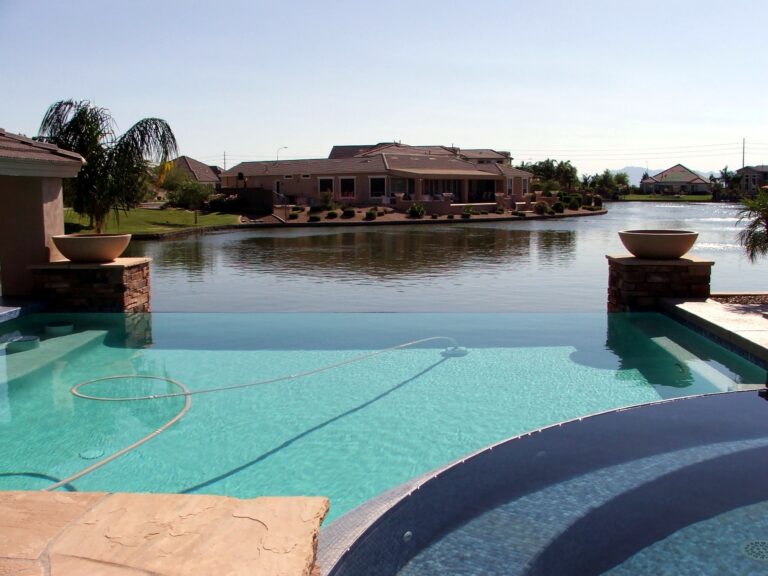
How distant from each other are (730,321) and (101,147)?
630 inches

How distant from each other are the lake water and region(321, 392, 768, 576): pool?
6900 millimetres

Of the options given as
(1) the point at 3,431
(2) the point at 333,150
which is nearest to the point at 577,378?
(1) the point at 3,431

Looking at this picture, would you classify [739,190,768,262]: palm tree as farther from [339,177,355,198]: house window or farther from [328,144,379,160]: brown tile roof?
[328,144,379,160]: brown tile roof

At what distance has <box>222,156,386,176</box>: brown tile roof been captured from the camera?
165ft

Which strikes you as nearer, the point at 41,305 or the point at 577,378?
the point at 577,378

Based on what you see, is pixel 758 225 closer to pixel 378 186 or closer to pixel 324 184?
pixel 378 186

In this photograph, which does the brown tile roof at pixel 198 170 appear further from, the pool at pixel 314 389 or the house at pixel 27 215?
the pool at pixel 314 389

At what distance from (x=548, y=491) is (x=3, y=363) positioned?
5.81 meters

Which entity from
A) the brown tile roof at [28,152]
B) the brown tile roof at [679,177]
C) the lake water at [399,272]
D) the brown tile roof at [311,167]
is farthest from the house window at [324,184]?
the brown tile roof at [679,177]

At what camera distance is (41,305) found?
9.99m

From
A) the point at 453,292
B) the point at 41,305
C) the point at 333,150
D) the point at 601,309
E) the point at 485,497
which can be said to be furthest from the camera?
the point at 333,150

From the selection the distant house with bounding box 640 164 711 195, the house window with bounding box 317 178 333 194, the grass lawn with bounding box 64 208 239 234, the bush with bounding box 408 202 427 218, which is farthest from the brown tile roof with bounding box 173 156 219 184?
the distant house with bounding box 640 164 711 195

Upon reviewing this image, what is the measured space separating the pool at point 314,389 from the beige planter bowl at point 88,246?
858 mm

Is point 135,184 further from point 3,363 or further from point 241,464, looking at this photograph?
point 241,464
